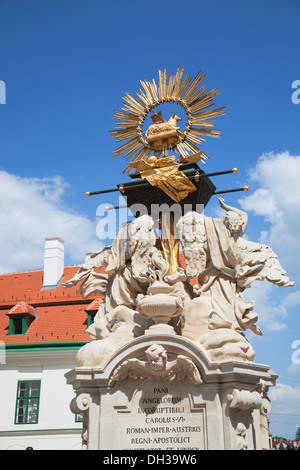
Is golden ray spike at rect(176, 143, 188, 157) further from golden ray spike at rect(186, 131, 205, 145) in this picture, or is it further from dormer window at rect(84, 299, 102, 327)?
dormer window at rect(84, 299, 102, 327)

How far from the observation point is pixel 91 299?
72.9 ft

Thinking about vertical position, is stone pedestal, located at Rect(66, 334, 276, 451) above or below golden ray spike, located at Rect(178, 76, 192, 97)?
below

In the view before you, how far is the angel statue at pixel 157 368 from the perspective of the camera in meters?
7.13

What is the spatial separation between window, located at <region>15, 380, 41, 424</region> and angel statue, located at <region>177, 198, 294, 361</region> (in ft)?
47.3

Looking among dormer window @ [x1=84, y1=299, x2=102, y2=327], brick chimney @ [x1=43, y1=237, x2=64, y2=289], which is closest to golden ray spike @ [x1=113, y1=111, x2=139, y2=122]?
dormer window @ [x1=84, y1=299, x2=102, y2=327]

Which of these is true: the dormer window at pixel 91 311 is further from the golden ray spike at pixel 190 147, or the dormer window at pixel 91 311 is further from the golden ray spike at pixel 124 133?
the golden ray spike at pixel 190 147

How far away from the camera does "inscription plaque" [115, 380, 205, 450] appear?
23.1 ft

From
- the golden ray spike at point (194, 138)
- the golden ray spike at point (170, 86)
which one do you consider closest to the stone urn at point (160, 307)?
the golden ray spike at point (194, 138)

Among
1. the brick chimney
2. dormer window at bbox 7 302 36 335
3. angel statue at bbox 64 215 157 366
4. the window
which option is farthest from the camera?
the brick chimney

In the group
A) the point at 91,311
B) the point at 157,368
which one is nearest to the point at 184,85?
the point at 157,368

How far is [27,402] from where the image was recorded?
2070 centimetres

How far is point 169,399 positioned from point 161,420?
282 mm
